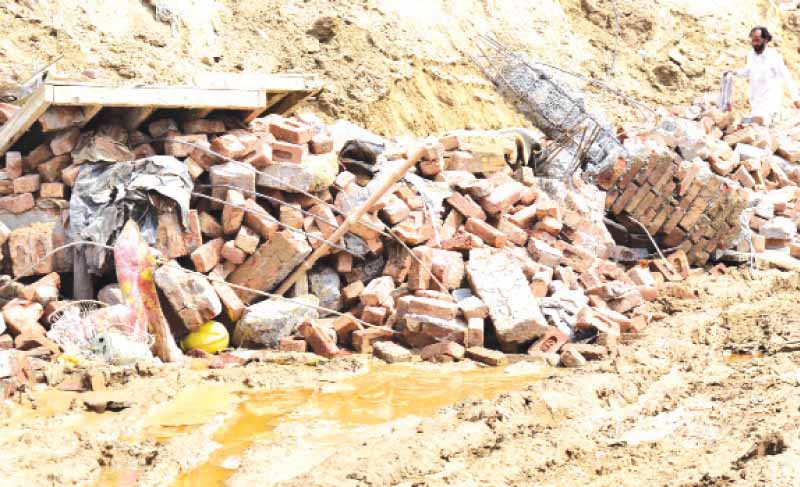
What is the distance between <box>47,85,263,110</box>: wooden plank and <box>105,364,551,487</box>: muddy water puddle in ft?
7.53

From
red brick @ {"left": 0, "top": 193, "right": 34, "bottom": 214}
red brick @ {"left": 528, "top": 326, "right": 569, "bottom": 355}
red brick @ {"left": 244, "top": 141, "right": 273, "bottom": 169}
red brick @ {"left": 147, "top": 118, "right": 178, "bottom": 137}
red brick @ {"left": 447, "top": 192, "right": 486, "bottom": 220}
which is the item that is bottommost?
red brick @ {"left": 528, "top": 326, "right": 569, "bottom": 355}

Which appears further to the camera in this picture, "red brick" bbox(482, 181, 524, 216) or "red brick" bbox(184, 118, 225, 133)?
"red brick" bbox(482, 181, 524, 216)

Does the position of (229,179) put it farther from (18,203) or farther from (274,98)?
(18,203)

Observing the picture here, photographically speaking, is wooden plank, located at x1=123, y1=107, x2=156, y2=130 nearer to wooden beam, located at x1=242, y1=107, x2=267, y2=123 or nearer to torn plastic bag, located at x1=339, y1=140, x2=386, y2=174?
wooden beam, located at x1=242, y1=107, x2=267, y2=123

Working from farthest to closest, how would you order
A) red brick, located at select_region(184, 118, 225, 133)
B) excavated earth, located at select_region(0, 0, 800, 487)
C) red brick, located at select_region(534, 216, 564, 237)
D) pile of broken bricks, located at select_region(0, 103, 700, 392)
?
1. red brick, located at select_region(534, 216, 564, 237)
2. red brick, located at select_region(184, 118, 225, 133)
3. pile of broken bricks, located at select_region(0, 103, 700, 392)
4. excavated earth, located at select_region(0, 0, 800, 487)

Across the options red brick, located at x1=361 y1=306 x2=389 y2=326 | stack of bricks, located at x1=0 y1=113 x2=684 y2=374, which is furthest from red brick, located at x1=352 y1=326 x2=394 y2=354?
red brick, located at x1=361 y1=306 x2=389 y2=326

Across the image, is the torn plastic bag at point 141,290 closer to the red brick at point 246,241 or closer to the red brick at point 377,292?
the red brick at point 246,241

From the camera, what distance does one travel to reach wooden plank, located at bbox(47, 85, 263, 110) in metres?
7.00

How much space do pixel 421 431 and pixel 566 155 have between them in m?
5.53

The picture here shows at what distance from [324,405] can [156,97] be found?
2.78 meters

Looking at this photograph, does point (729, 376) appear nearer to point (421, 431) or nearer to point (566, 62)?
point (421, 431)

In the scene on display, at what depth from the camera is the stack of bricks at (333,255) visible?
718 centimetres

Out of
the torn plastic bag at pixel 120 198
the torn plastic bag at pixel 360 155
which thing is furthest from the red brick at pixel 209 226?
the torn plastic bag at pixel 360 155

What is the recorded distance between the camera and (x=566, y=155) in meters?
10.1
